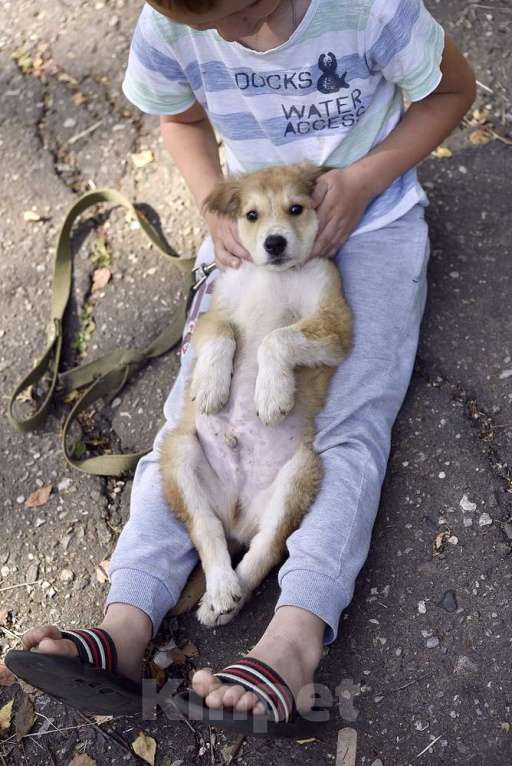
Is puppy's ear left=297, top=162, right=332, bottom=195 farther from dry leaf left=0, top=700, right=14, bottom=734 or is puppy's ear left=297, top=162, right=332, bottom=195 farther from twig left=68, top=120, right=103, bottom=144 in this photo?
dry leaf left=0, top=700, right=14, bottom=734

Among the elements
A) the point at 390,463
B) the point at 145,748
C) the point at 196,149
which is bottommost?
the point at 390,463

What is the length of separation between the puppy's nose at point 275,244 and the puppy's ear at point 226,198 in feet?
1.04

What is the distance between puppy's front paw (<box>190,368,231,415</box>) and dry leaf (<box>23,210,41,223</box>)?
1897 millimetres

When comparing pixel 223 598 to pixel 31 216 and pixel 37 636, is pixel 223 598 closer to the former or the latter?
pixel 37 636

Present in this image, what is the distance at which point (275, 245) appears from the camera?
296 centimetres

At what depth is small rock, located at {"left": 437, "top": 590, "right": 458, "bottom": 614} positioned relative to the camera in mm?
2631

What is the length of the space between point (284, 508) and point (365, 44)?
1.72 meters

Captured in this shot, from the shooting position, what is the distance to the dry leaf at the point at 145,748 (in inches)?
98.8

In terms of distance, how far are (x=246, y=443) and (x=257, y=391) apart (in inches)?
8.1

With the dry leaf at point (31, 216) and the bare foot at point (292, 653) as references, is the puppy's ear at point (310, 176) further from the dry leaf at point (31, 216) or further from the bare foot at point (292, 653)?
the dry leaf at point (31, 216)

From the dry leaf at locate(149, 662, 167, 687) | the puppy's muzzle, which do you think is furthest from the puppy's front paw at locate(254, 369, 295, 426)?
the dry leaf at locate(149, 662, 167, 687)

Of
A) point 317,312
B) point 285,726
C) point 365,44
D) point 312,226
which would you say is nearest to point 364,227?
point 312,226

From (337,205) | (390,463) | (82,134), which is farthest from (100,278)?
(390,463)

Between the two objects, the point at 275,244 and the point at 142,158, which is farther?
the point at 142,158
